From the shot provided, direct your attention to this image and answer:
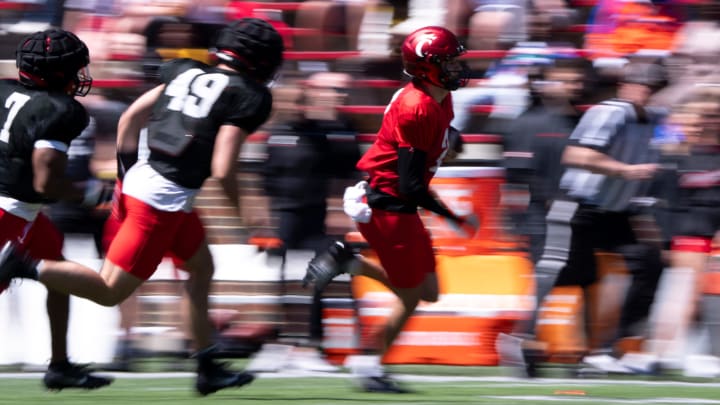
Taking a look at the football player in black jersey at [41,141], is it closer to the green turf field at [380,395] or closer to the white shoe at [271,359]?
the green turf field at [380,395]

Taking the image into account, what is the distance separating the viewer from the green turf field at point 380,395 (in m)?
6.76

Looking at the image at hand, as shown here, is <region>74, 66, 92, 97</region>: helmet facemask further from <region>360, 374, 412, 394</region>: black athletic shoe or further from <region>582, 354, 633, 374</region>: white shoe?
<region>582, 354, 633, 374</region>: white shoe

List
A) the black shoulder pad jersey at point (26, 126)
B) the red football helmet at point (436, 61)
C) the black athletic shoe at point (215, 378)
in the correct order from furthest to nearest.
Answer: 1. the red football helmet at point (436, 61)
2. the black athletic shoe at point (215, 378)
3. the black shoulder pad jersey at point (26, 126)

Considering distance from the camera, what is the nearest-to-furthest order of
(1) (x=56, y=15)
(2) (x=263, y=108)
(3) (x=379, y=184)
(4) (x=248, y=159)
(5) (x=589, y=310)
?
(2) (x=263, y=108) → (3) (x=379, y=184) → (5) (x=589, y=310) → (4) (x=248, y=159) → (1) (x=56, y=15)

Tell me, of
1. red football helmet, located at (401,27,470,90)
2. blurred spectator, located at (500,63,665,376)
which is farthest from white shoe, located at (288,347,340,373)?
red football helmet, located at (401,27,470,90)

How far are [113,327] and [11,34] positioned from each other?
10.9ft

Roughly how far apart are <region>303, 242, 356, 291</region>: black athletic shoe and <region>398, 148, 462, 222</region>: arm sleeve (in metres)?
0.45

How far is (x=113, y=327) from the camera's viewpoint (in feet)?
28.2

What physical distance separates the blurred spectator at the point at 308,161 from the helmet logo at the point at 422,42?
63.1 inches

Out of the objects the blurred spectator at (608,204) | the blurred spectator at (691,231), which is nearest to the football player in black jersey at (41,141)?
the blurred spectator at (608,204)

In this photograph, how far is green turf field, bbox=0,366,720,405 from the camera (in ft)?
22.2

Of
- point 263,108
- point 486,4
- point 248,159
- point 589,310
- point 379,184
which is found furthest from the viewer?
point 486,4

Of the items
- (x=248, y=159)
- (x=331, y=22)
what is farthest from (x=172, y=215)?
(x=331, y=22)

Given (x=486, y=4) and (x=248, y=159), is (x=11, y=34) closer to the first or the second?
(x=248, y=159)
